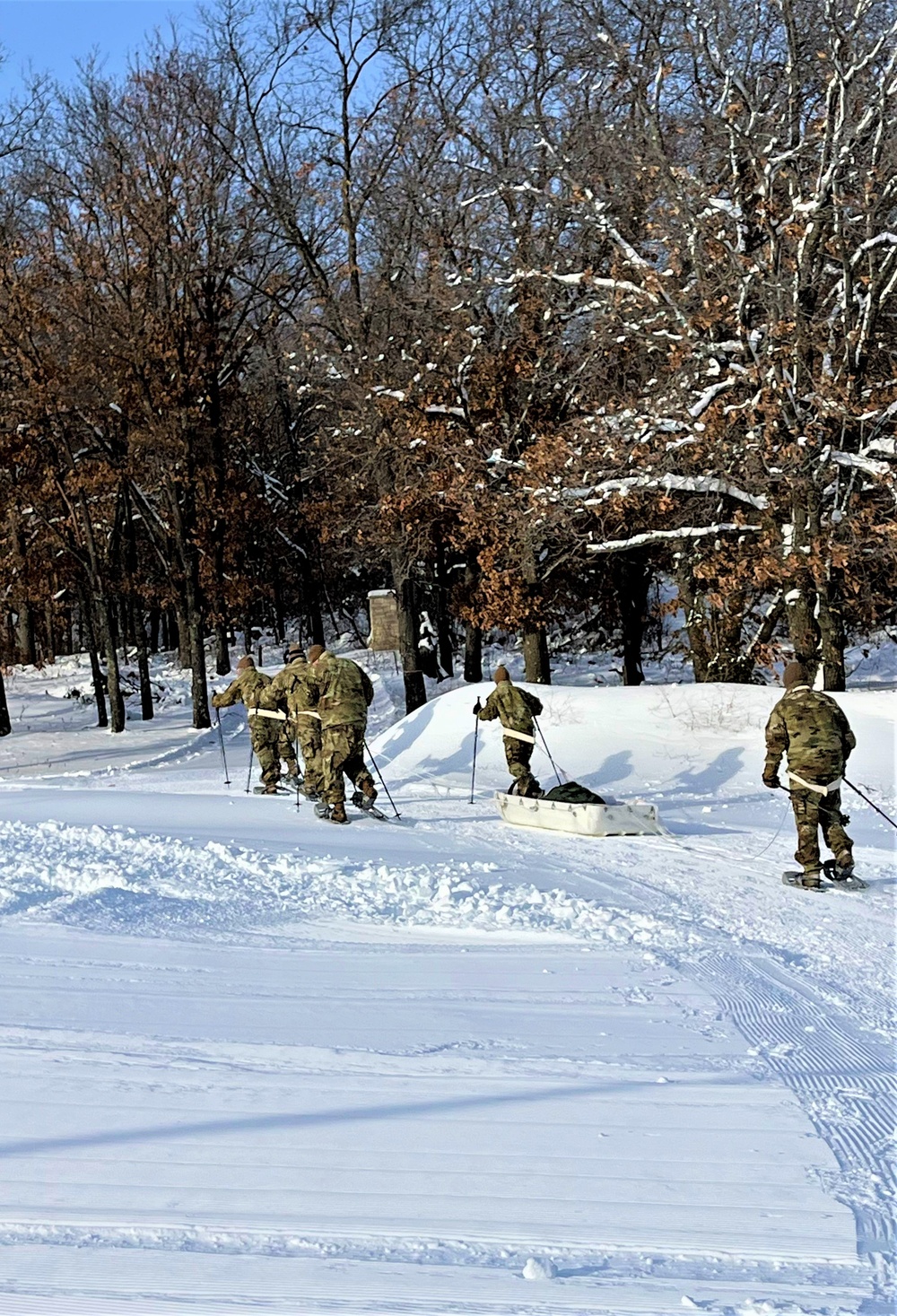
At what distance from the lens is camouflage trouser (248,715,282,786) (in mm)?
17859

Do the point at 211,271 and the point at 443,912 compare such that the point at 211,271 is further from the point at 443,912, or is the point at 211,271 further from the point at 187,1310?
the point at 187,1310

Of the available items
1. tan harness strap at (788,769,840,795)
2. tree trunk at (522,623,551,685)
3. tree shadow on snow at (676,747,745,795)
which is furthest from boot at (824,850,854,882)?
tree trunk at (522,623,551,685)

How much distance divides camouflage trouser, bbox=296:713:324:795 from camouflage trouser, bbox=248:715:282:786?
119cm

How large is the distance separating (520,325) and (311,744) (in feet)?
43.1

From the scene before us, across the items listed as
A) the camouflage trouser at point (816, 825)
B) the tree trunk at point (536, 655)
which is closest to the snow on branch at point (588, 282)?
the tree trunk at point (536, 655)

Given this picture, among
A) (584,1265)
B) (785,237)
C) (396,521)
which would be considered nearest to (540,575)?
(396,521)

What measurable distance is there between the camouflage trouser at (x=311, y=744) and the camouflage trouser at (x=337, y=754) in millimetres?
1836

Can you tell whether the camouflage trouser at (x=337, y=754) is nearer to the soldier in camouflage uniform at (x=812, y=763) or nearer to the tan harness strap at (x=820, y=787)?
the soldier in camouflage uniform at (x=812, y=763)

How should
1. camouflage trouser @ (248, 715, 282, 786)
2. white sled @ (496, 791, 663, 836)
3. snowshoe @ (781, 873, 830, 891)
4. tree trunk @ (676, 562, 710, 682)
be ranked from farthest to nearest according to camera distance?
1. tree trunk @ (676, 562, 710, 682)
2. camouflage trouser @ (248, 715, 282, 786)
3. white sled @ (496, 791, 663, 836)
4. snowshoe @ (781, 873, 830, 891)

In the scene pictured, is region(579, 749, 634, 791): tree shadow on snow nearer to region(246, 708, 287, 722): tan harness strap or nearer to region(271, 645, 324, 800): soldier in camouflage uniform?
region(271, 645, 324, 800): soldier in camouflage uniform

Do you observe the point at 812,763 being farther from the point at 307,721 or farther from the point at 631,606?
the point at 631,606

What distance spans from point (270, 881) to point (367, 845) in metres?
1.94

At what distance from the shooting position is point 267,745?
18.0m

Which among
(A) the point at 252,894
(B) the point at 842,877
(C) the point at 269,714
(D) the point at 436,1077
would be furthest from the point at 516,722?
(D) the point at 436,1077
